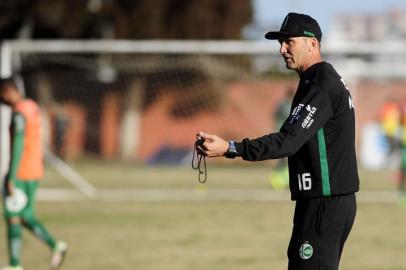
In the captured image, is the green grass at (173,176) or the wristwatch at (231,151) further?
the green grass at (173,176)

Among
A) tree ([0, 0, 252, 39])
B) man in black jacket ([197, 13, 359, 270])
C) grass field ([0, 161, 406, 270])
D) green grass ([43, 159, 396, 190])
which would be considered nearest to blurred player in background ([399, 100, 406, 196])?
grass field ([0, 161, 406, 270])

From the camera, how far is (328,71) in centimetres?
598

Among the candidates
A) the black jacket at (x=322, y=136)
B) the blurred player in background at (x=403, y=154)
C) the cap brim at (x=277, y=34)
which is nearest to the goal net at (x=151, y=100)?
the blurred player in background at (x=403, y=154)

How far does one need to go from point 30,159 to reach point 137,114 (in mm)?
23005

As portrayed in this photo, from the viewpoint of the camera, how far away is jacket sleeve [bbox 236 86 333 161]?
566 centimetres

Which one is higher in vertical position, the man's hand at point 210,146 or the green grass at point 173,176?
the green grass at point 173,176

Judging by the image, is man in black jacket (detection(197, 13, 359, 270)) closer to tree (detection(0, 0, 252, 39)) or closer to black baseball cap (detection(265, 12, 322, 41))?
black baseball cap (detection(265, 12, 322, 41))

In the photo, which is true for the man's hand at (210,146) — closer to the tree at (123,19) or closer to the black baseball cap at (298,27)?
the black baseball cap at (298,27)

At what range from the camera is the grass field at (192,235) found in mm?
11383

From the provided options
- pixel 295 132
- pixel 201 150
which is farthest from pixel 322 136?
pixel 201 150

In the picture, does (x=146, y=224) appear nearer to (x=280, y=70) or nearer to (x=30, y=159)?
(x=30, y=159)

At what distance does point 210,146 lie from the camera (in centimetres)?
563

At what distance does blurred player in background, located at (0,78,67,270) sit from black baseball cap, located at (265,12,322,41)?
4.81m

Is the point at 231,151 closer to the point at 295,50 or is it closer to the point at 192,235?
the point at 295,50
